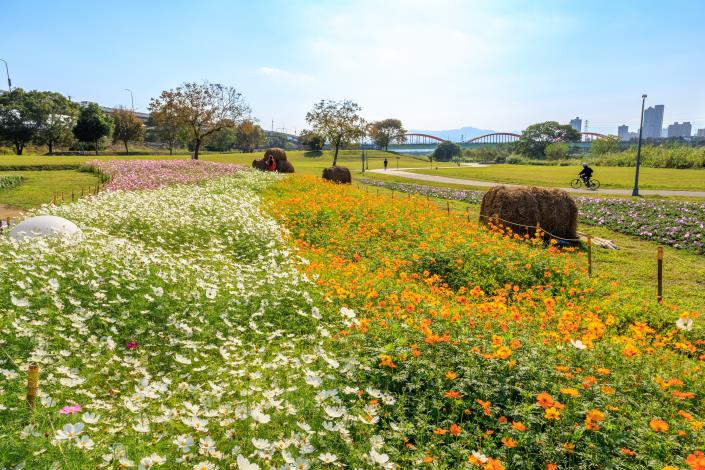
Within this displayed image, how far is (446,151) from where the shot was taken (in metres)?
98.4

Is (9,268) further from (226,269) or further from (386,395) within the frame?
(386,395)

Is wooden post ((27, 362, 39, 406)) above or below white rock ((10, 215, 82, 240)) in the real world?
below

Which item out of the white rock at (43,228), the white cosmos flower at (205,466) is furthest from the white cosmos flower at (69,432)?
the white rock at (43,228)

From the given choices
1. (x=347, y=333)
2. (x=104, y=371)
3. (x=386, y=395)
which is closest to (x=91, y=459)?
(x=104, y=371)

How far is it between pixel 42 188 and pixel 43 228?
676 inches

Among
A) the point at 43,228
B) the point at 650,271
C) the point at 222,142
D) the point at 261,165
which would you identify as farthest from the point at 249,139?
the point at 650,271

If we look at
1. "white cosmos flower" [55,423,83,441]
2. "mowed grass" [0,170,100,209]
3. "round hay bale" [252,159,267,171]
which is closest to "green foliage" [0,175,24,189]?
"mowed grass" [0,170,100,209]

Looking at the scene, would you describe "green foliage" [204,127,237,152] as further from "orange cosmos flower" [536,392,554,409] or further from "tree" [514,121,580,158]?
"orange cosmos flower" [536,392,554,409]

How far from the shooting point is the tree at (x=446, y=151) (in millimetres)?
97312

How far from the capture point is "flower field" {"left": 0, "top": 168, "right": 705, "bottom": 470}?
3.16 m

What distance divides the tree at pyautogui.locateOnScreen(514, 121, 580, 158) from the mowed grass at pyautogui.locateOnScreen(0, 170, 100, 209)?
286ft

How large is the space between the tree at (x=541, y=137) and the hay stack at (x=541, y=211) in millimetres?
87133

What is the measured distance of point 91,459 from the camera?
2.76 meters

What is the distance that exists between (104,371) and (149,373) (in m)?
0.41
